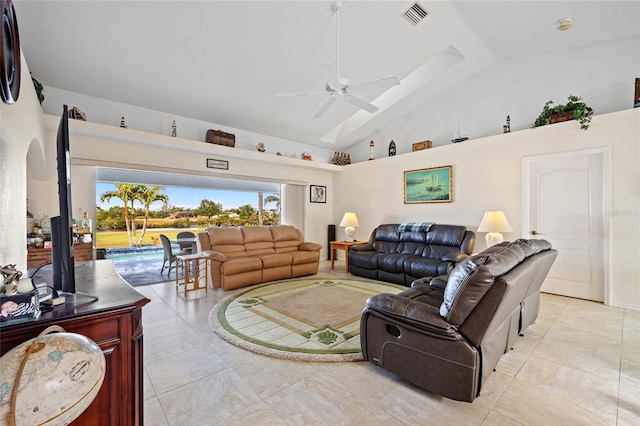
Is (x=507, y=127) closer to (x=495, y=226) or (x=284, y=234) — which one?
(x=495, y=226)

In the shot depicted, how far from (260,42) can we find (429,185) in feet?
13.0

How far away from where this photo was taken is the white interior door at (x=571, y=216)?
393 cm

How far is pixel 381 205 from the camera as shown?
6.64 metres

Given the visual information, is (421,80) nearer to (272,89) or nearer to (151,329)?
(272,89)

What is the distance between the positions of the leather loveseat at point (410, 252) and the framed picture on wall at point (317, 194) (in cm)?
205

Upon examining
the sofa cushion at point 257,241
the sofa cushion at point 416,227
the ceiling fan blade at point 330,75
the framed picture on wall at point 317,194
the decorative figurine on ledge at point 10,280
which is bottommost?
the sofa cushion at point 257,241

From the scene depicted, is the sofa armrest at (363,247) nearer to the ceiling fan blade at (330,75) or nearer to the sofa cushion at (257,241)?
the sofa cushion at (257,241)

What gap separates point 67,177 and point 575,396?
325 cm

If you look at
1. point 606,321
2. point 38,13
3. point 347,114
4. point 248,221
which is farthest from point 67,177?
point 248,221

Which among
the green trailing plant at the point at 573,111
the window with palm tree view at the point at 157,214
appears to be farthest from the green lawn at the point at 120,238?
the green trailing plant at the point at 573,111

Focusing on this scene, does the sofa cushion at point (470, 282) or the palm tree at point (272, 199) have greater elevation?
the palm tree at point (272, 199)

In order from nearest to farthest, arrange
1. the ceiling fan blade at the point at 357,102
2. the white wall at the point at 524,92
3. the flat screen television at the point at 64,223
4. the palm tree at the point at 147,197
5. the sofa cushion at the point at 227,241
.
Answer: the flat screen television at the point at 64,223 < the ceiling fan blade at the point at 357,102 < the white wall at the point at 524,92 < the sofa cushion at the point at 227,241 < the palm tree at the point at 147,197

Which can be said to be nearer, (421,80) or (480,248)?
(480,248)

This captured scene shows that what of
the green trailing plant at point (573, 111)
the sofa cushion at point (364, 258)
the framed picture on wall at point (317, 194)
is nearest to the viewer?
the green trailing plant at point (573, 111)
